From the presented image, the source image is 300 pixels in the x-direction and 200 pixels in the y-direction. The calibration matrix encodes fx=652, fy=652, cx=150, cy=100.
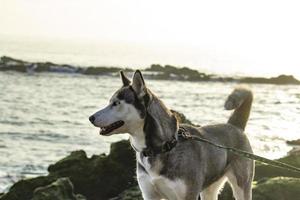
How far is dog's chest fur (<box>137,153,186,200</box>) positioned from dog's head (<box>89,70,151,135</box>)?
0.62 meters

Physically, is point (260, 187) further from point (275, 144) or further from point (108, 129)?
point (275, 144)

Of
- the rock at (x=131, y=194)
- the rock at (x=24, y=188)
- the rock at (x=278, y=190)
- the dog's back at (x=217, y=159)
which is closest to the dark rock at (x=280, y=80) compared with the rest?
the rock at (x=24, y=188)

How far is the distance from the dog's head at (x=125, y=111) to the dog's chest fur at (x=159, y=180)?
0.62 meters

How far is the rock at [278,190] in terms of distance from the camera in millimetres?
12641

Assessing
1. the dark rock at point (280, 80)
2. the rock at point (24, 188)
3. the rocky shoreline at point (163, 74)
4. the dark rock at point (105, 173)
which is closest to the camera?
the rock at point (24, 188)

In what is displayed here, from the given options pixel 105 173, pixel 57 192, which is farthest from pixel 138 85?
pixel 105 173

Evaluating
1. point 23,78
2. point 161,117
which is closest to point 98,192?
point 161,117

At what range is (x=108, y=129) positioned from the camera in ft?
26.1

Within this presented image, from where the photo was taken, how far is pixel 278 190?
12.7 metres

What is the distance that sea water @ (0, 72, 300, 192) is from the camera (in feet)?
85.2

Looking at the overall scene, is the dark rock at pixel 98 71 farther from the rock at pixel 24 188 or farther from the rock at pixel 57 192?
the rock at pixel 57 192

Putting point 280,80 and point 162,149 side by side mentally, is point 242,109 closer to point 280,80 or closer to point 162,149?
point 162,149

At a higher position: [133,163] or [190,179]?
[190,179]

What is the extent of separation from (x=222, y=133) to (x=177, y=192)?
155 cm
